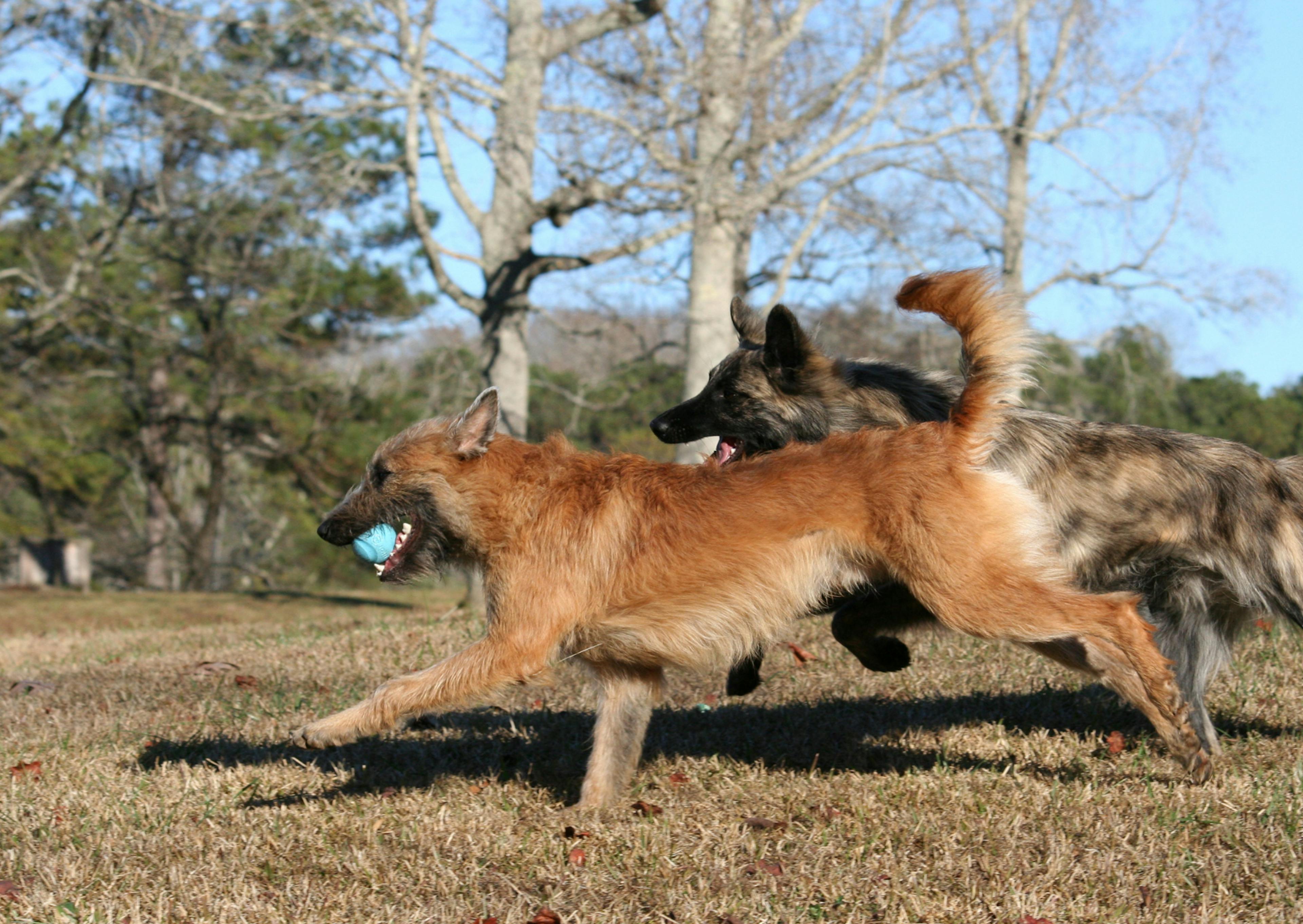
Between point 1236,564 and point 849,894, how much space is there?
228 cm

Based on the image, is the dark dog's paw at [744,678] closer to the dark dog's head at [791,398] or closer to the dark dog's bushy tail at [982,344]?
the dark dog's head at [791,398]

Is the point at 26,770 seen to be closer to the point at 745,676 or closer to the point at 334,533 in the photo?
the point at 334,533

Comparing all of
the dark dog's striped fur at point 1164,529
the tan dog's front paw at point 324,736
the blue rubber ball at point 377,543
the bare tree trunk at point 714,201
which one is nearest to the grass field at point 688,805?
the tan dog's front paw at point 324,736

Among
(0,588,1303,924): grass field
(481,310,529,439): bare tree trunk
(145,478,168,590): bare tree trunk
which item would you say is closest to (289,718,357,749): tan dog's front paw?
(0,588,1303,924): grass field

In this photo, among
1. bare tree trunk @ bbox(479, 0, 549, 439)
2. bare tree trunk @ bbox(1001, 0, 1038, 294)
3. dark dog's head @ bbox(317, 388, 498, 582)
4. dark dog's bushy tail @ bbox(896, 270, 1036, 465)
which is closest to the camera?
dark dog's bushy tail @ bbox(896, 270, 1036, 465)

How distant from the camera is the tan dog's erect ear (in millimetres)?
4727

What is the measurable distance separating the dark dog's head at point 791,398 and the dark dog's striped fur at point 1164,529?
55 mm

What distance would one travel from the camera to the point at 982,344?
438 centimetres

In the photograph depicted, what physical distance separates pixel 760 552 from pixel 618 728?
1.03 meters

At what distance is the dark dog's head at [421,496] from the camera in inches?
185

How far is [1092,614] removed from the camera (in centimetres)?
434

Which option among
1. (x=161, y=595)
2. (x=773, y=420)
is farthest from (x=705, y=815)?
(x=161, y=595)

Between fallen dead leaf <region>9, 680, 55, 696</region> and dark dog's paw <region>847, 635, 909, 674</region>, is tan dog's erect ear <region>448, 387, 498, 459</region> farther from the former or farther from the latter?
fallen dead leaf <region>9, 680, 55, 696</region>

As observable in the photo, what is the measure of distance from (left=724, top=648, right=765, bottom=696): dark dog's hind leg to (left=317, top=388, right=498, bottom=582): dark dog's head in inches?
61.2
